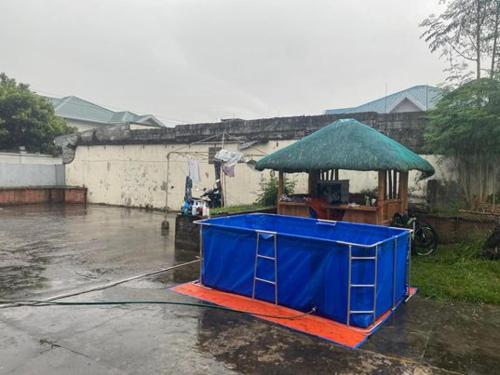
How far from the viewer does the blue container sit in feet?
14.1

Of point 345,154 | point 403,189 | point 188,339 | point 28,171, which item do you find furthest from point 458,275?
point 28,171

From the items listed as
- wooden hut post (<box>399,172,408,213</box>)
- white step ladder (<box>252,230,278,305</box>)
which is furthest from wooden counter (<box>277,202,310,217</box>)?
white step ladder (<box>252,230,278,305</box>)

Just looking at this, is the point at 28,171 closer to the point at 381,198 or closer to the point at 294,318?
the point at 381,198

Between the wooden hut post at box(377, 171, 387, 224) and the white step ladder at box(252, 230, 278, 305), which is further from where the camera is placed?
the wooden hut post at box(377, 171, 387, 224)

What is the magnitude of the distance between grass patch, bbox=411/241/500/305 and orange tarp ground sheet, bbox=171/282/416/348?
16.5 inches

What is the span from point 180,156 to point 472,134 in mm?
10160

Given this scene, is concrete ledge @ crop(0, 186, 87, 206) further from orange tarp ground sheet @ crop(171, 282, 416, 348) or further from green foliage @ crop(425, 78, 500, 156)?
green foliage @ crop(425, 78, 500, 156)

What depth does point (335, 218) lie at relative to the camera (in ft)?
26.7

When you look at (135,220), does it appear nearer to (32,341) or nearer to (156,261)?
(156,261)

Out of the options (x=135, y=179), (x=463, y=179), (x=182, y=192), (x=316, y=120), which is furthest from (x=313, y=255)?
(x=135, y=179)

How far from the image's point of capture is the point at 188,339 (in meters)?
4.01

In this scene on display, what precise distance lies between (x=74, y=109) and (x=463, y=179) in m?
28.7

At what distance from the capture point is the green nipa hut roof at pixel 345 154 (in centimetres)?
704

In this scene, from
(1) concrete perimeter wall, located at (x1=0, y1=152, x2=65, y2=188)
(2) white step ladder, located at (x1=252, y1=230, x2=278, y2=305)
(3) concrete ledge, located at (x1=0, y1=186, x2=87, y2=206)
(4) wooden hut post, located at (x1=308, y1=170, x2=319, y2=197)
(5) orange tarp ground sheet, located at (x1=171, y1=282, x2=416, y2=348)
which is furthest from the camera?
(1) concrete perimeter wall, located at (x1=0, y1=152, x2=65, y2=188)
